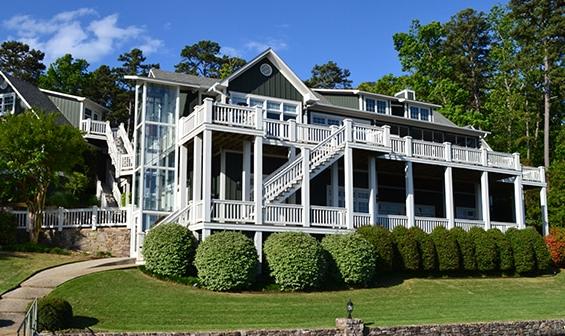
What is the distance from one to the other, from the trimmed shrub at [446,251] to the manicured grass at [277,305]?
121cm

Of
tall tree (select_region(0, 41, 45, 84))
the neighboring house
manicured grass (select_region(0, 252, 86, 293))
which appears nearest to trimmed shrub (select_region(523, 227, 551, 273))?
the neighboring house

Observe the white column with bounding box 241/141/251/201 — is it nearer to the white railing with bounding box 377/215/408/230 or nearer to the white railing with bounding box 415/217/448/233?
the white railing with bounding box 377/215/408/230

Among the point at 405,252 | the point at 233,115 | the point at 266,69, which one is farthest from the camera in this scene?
the point at 266,69

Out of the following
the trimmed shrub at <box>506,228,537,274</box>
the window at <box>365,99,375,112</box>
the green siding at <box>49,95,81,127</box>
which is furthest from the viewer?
the green siding at <box>49,95,81,127</box>

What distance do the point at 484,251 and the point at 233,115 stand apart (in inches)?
467

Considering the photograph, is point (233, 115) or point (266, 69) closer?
point (233, 115)

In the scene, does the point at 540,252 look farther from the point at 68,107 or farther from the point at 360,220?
the point at 68,107

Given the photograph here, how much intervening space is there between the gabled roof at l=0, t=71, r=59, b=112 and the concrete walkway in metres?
16.7

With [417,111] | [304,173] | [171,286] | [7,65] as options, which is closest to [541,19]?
[417,111]

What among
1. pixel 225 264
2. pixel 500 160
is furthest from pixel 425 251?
pixel 500 160

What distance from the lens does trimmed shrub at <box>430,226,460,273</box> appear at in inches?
1048

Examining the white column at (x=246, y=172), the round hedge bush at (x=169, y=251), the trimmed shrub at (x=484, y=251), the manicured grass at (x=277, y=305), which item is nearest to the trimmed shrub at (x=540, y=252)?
the trimmed shrub at (x=484, y=251)

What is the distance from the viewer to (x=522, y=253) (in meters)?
28.4

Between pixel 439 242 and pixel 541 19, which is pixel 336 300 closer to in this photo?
pixel 439 242
